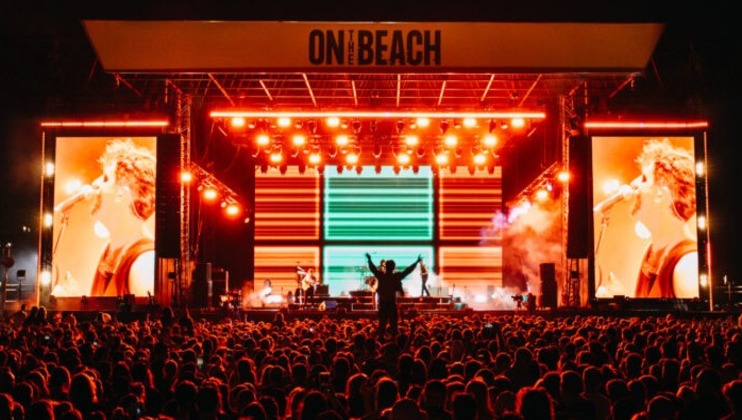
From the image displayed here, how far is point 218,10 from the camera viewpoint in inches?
708

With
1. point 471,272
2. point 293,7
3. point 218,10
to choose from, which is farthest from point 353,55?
point 471,272

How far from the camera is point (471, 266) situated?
33.7 metres

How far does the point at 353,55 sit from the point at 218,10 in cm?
308

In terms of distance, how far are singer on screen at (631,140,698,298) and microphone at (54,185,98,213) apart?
16.4m

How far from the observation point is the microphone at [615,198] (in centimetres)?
2538

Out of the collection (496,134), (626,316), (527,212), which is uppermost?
(496,134)

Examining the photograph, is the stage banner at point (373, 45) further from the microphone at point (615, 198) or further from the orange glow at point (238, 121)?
the microphone at point (615, 198)

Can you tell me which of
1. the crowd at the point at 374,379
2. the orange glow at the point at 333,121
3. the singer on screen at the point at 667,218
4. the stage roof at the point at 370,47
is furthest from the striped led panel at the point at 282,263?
the crowd at the point at 374,379

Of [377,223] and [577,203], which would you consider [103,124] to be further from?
[577,203]

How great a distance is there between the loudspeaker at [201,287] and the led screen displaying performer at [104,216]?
5.26 feet

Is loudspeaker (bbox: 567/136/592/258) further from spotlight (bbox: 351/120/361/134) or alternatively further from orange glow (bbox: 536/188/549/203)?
spotlight (bbox: 351/120/361/134)

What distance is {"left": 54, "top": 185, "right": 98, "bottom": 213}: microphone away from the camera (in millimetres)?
25172

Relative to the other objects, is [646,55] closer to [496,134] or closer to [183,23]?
[496,134]

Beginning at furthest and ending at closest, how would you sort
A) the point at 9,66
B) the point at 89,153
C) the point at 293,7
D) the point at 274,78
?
the point at 89,153
the point at 274,78
the point at 9,66
the point at 293,7
